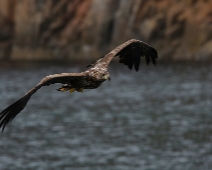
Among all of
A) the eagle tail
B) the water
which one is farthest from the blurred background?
the eagle tail

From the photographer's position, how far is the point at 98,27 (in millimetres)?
65500

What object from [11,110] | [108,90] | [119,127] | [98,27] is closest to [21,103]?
[11,110]

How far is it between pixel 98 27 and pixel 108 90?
14340mm

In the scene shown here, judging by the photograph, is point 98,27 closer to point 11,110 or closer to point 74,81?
point 74,81

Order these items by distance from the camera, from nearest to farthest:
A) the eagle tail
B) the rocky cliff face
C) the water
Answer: the eagle tail, the water, the rocky cliff face

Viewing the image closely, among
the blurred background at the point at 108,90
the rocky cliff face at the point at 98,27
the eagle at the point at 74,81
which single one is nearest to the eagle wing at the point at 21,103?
the eagle at the point at 74,81

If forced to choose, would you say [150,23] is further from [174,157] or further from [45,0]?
[174,157]

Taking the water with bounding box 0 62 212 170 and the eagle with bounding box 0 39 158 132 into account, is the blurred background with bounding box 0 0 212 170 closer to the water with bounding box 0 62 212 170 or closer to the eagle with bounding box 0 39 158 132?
the water with bounding box 0 62 212 170

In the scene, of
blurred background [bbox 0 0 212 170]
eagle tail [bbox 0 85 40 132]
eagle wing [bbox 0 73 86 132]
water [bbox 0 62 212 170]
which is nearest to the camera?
eagle wing [bbox 0 73 86 132]

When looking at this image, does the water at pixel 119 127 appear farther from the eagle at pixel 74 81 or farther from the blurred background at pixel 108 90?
the eagle at pixel 74 81

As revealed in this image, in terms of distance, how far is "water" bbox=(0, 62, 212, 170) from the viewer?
91.5ft

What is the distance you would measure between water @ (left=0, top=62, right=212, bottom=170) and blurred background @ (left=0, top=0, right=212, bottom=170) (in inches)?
1.9

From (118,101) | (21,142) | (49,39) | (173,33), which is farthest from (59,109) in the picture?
(49,39)

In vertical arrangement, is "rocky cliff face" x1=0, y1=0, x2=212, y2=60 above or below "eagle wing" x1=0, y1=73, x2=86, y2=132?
above
